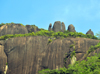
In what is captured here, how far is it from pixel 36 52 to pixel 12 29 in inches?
323

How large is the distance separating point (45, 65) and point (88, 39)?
8.99 m

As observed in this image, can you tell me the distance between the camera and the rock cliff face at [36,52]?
28250 millimetres

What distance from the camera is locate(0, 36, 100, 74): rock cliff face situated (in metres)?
28.2

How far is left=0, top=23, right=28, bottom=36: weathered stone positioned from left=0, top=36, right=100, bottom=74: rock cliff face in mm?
3646

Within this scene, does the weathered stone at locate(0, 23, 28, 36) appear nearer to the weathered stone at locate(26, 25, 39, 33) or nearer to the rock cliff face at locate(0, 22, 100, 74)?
the weathered stone at locate(26, 25, 39, 33)

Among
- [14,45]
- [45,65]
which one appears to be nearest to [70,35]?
[45,65]

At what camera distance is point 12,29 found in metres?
34.2

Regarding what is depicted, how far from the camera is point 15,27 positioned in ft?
113

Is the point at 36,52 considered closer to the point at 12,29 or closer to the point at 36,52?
the point at 36,52

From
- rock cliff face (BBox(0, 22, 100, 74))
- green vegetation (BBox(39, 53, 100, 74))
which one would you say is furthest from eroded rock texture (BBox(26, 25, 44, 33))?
green vegetation (BBox(39, 53, 100, 74))

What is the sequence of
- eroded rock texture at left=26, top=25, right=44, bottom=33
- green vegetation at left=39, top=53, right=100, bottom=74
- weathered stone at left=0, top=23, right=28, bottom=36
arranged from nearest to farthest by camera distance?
green vegetation at left=39, top=53, right=100, bottom=74
weathered stone at left=0, top=23, right=28, bottom=36
eroded rock texture at left=26, top=25, right=44, bottom=33

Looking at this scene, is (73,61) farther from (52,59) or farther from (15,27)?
(15,27)

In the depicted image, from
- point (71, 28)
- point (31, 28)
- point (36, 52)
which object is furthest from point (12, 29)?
point (71, 28)

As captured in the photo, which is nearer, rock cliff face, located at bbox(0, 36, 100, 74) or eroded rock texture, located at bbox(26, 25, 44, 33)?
rock cliff face, located at bbox(0, 36, 100, 74)
